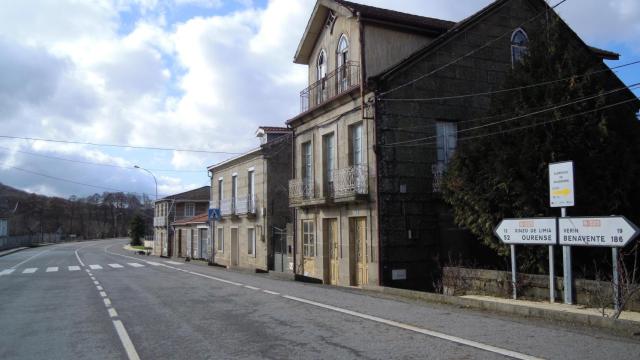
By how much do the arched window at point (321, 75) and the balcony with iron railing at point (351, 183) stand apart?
4.12 metres

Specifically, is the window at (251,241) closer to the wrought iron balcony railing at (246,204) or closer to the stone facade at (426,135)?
the wrought iron balcony railing at (246,204)

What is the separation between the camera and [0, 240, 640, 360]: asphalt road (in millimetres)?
6871

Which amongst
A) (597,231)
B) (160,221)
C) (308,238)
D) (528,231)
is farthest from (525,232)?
(160,221)

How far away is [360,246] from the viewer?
1809 centimetres

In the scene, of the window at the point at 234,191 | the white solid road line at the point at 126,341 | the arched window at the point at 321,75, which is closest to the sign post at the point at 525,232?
the white solid road line at the point at 126,341

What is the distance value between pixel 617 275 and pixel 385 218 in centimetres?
832

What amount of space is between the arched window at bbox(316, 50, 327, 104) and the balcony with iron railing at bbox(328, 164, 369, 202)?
4118 millimetres

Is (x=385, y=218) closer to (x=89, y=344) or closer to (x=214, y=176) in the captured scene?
(x=89, y=344)

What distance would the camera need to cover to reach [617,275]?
886 centimetres

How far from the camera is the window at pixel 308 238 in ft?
69.6

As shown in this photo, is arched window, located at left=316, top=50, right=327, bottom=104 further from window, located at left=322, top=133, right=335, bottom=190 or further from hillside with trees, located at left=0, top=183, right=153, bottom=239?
hillside with trees, located at left=0, top=183, right=153, bottom=239

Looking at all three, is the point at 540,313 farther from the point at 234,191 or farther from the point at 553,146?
the point at 234,191

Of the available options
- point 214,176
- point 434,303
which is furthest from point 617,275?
point 214,176

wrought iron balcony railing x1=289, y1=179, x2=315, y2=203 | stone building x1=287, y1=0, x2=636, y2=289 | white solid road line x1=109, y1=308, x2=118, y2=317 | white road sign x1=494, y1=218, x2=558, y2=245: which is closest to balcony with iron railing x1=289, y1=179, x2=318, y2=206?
wrought iron balcony railing x1=289, y1=179, x2=315, y2=203
